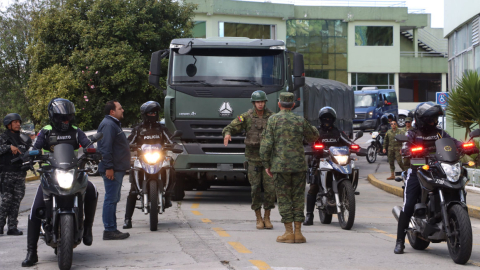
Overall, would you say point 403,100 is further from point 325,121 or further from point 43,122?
point 325,121

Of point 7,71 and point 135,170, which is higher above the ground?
point 7,71

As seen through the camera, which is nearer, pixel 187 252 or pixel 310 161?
pixel 187 252

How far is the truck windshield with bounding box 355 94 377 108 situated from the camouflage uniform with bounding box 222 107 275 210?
32.0m

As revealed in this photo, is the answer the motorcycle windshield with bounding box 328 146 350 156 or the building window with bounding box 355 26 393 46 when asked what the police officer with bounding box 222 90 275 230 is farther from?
the building window with bounding box 355 26 393 46

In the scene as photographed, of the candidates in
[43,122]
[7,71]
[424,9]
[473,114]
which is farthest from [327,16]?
[473,114]

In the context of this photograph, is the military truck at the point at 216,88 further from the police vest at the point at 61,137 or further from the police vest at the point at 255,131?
the police vest at the point at 61,137

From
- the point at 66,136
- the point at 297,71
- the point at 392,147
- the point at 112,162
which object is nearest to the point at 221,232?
the point at 112,162

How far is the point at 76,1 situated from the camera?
29.4 m

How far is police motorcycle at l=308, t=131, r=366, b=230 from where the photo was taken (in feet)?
31.0

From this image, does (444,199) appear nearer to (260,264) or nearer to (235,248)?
(260,264)

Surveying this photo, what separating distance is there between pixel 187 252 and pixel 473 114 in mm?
10982

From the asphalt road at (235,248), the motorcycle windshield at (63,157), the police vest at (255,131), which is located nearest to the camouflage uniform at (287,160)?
the asphalt road at (235,248)

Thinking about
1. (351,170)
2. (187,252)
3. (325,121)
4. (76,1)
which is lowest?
(187,252)

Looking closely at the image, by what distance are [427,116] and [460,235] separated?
1.43 metres
